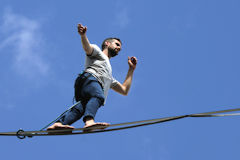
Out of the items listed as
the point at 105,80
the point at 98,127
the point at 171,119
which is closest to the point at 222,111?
the point at 171,119

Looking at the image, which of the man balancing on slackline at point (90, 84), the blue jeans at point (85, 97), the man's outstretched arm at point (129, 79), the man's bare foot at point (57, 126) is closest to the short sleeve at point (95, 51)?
the man balancing on slackline at point (90, 84)

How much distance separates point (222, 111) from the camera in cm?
404

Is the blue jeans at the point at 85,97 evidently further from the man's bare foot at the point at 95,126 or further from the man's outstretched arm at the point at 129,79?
the man's outstretched arm at the point at 129,79

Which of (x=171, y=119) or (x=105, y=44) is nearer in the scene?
(x=171, y=119)

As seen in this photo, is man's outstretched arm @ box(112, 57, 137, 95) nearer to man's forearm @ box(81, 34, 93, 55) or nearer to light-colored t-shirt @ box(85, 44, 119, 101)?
light-colored t-shirt @ box(85, 44, 119, 101)

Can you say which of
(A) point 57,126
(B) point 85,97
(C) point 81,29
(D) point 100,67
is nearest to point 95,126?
(A) point 57,126

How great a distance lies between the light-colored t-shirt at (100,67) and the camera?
631 centimetres

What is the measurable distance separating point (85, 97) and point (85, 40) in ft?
2.63

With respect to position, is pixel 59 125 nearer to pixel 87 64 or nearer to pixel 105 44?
pixel 87 64

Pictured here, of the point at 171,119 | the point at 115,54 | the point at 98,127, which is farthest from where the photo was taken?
the point at 115,54

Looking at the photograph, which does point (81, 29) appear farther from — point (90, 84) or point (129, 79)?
point (129, 79)

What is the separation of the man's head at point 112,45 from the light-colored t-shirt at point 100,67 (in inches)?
14.8

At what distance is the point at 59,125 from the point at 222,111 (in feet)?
7.44

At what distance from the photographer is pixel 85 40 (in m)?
6.07
